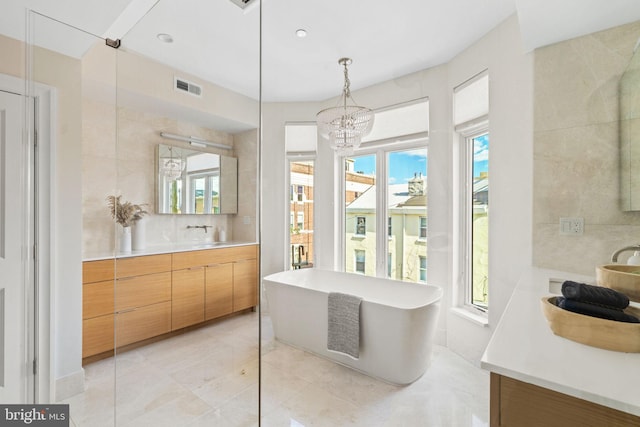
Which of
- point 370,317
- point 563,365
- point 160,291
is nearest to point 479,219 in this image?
point 370,317

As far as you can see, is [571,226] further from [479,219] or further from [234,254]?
[234,254]

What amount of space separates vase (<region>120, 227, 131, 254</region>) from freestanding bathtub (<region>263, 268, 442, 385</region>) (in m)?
1.03

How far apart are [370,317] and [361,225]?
78 centimetres

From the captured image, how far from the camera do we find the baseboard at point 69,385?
1.78 m

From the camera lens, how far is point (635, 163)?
1.29 metres

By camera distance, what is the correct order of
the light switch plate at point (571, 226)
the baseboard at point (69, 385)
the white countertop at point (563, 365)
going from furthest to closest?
the baseboard at point (69, 385) < the light switch plate at point (571, 226) < the white countertop at point (563, 365)

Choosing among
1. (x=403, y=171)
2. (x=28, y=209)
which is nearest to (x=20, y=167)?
(x=28, y=209)

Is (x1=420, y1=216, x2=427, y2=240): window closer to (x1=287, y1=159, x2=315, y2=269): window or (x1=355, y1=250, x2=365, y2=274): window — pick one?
(x1=355, y1=250, x2=365, y2=274): window

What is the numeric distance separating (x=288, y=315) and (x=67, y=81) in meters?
2.30

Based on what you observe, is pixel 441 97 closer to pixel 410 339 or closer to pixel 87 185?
pixel 410 339

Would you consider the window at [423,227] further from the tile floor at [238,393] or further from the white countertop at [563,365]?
the white countertop at [563,365]

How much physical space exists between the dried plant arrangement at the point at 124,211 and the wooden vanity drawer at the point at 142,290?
42 cm

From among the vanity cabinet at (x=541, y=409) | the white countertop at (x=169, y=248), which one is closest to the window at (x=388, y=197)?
the white countertop at (x=169, y=248)

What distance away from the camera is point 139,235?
1.98 m
